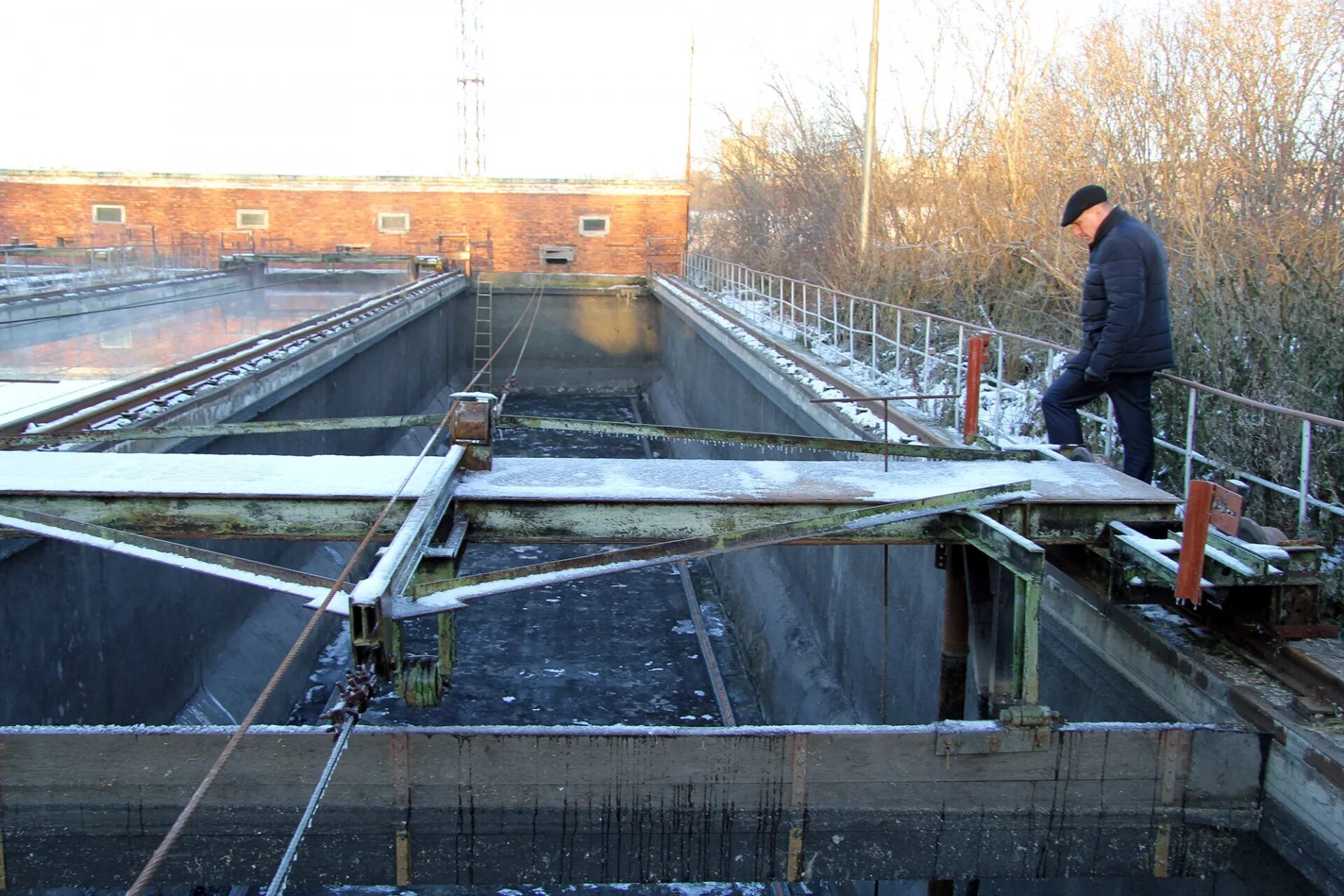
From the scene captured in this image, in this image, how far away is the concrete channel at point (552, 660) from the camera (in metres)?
3.80

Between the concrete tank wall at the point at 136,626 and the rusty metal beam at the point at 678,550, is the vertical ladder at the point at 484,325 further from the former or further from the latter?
the rusty metal beam at the point at 678,550

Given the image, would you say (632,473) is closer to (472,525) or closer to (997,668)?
(472,525)

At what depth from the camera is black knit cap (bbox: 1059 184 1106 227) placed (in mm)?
5523

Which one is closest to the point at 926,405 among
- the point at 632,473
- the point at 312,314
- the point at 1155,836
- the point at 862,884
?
the point at 862,884

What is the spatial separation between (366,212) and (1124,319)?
111ft

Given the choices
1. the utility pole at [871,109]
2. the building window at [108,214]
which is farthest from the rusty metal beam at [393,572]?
the building window at [108,214]

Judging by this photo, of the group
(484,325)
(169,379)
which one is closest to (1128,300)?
(169,379)

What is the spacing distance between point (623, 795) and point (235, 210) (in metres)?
36.4

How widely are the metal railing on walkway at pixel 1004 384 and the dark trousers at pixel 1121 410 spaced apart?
0.11m

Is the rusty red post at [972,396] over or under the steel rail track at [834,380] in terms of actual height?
over

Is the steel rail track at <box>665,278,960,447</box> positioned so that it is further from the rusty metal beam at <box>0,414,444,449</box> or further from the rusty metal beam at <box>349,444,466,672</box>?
the rusty metal beam at <box>0,414,444,449</box>

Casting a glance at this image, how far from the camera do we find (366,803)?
378cm

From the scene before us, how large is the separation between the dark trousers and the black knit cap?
32.0 inches

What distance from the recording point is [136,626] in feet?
21.7
